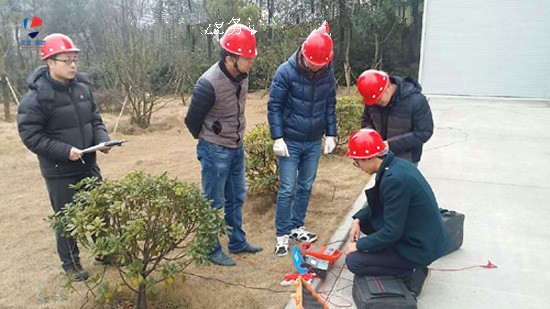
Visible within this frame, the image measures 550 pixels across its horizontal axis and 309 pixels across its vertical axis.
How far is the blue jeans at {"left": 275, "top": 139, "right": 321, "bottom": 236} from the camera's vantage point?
143 inches

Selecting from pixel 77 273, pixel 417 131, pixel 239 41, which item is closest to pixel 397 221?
pixel 417 131

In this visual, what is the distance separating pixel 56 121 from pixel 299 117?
6.09ft

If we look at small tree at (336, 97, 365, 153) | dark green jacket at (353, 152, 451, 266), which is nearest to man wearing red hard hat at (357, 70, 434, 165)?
dark green jacket at (353, 152, 451, 266)

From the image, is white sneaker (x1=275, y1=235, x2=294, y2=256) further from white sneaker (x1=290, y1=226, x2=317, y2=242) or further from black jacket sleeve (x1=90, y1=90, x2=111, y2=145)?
black jacket sleeve (x1=90, y1=90, x2=111, y2=145)

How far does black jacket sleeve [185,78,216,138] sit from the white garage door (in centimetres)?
1219

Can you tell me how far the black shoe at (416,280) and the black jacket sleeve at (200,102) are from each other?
73.5 inches

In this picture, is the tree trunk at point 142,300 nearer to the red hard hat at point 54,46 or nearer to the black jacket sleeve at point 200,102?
the black jacket sleeve at point 200,102

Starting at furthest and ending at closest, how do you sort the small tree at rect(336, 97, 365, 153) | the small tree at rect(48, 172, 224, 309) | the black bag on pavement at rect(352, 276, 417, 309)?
the small tree at rect(336, 97, 365, 153)
the black bag on pavement at rect(352, 276, 417, 309)
the small tree at rect(48, 172, 224, 309)

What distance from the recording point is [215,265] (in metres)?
3.49

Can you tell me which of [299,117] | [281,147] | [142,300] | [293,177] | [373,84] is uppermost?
[373,84]

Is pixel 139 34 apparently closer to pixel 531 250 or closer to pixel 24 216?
pixel 24 216

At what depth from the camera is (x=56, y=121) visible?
303 cm

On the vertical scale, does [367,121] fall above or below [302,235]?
above

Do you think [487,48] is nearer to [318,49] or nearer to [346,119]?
[346,119]
